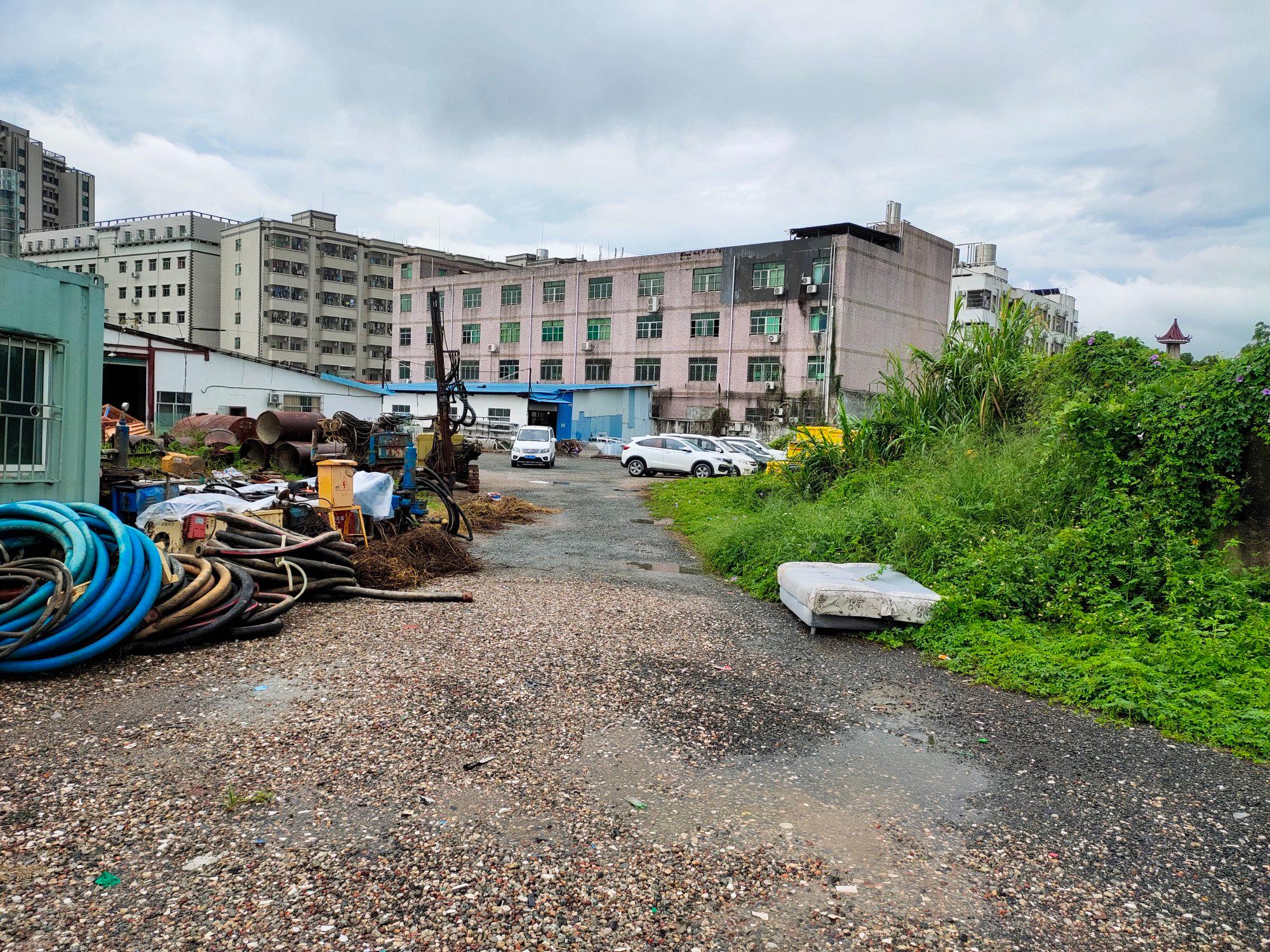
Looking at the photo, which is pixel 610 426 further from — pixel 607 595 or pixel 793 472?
pixel 607 595

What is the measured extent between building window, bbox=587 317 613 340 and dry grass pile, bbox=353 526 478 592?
134ft

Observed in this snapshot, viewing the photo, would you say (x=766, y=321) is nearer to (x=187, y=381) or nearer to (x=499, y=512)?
(x=187, y=381)

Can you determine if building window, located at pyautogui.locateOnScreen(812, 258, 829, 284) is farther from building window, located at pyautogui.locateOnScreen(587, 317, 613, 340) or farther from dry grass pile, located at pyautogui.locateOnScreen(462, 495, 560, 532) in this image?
dry grass pile, located at pyautogui.locateOnScreen(462, 495, 560, 532)

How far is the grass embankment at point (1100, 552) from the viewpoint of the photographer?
554 cm

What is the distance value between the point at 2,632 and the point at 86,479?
3.55 m

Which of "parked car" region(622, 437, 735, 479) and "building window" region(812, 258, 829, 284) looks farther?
"building window" region(812, 258, 829, 284)

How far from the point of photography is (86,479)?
27.3 ft

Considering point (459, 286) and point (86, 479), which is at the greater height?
point (459, 286)

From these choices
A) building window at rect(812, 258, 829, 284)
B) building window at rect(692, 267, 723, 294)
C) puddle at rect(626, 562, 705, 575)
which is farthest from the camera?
building window at rect(692, 267, 723, 294)

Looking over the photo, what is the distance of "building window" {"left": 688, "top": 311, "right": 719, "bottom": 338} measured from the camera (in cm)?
4688

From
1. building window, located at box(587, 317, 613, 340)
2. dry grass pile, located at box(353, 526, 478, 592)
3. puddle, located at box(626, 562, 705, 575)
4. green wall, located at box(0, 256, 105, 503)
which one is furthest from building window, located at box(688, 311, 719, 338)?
green wall, located at box(0, 256, 105, 503)

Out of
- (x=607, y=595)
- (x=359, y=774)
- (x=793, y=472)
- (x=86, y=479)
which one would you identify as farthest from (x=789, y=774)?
(x=793, y=472)

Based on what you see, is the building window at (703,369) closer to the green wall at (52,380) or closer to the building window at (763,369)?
Answer: the building window at (763,369)

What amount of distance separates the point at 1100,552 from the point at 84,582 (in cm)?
781
